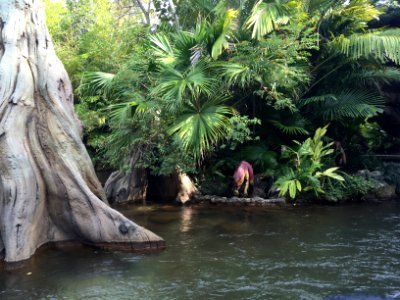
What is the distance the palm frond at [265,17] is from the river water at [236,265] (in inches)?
149

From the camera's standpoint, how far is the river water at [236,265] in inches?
204

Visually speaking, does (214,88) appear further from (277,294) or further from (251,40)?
(277,294)

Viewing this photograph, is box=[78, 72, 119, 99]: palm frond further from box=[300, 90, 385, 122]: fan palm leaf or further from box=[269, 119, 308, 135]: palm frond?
box=[300, 90, 385, 122]: fan palm leaf

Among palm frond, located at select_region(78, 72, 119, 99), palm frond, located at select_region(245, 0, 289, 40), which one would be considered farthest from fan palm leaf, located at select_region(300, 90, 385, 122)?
palm frond, located at select_region(78, 72, 119, 99)

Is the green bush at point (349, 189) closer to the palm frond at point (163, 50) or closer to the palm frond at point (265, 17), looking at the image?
the palm frond at point (265, 17)

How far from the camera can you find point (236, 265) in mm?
6051

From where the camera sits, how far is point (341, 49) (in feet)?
35.0

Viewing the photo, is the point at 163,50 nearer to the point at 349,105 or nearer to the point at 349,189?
the point at 349,105

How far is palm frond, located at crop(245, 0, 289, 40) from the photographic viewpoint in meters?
9.55

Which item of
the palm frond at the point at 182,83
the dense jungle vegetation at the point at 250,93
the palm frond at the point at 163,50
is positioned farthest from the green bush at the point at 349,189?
the palm frond at the point at 163,50

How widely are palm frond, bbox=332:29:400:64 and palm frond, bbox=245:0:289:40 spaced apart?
1595 millimetres

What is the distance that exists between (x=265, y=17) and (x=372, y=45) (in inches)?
97.3

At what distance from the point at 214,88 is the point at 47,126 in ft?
11.6

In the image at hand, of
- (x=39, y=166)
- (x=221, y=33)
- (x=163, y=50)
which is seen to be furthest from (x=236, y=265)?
(x=163, y=50)
